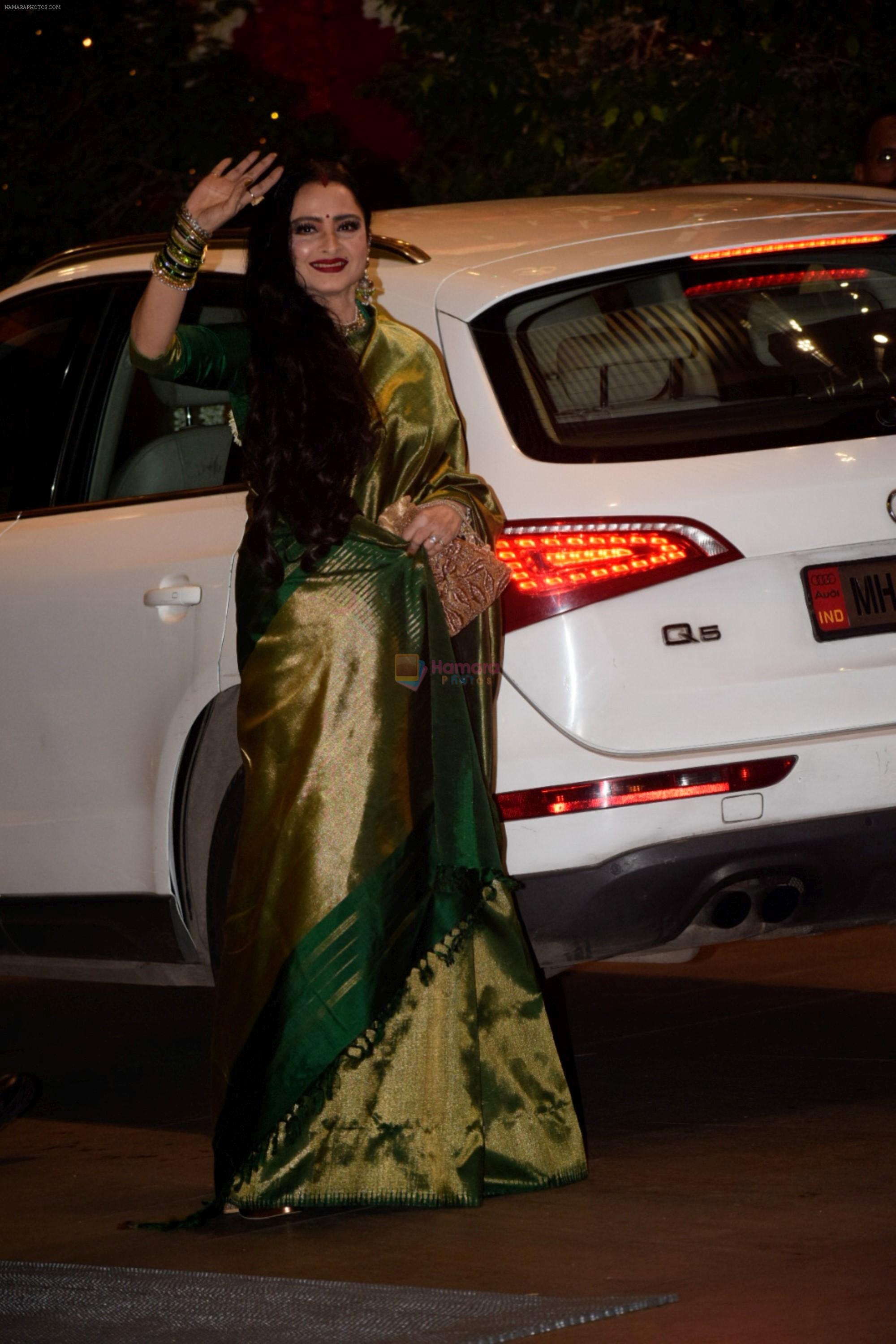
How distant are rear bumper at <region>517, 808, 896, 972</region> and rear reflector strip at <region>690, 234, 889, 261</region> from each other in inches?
44.1

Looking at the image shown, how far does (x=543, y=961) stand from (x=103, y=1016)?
109 inches

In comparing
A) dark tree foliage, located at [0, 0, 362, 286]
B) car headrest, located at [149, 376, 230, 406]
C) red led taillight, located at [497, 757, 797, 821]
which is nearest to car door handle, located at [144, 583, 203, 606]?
car headrest, located at [149, 376, 230, 406]

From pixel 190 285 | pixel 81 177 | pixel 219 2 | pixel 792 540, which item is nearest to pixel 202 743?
pixel 190 285

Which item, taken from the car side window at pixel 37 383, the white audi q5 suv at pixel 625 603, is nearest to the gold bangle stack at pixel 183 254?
the white audi q5 suv at pixel 625 603

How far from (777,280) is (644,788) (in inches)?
43.2

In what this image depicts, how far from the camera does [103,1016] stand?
21.4ft

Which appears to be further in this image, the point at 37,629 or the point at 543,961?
the point at 37,629

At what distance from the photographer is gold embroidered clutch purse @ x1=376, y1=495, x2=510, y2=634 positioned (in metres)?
3.79

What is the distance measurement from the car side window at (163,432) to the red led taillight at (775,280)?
3.53 feet

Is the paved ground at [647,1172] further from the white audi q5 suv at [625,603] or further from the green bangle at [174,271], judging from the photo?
the green bangle at [174,271]

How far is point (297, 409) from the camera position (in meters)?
3.86

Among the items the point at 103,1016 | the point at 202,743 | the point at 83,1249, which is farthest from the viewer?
the point at 103,1016

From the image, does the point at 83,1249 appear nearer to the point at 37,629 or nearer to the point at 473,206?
the point at 37,629

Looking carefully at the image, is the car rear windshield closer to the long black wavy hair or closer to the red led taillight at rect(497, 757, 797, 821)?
the long black wavy hair
